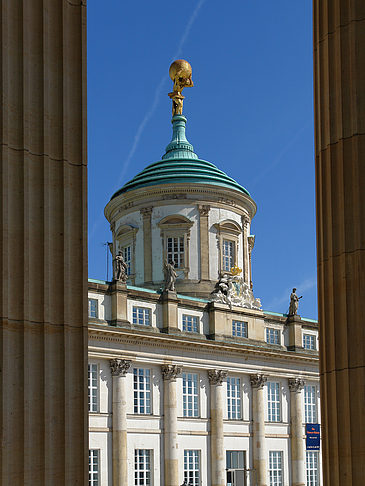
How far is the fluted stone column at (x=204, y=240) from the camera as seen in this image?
60.2 meters

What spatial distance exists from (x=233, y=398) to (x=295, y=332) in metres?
7.84

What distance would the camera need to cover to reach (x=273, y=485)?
55688 millimetres

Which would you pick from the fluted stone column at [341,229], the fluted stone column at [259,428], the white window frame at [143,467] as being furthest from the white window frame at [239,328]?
the fluted stone column at [341,229]

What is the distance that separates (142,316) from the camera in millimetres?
50688

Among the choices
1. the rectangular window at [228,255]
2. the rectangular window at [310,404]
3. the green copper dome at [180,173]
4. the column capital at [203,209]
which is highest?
the green copper dome at [180,173]

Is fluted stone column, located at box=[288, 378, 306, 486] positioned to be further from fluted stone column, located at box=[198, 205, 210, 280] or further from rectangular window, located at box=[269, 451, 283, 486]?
fluted stone column, located at box=[198, 205, 210, 280]

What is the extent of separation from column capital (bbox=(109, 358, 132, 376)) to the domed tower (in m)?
12.3

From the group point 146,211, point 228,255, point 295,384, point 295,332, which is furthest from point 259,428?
point 146,211

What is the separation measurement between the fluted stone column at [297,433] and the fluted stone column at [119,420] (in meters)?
15.4

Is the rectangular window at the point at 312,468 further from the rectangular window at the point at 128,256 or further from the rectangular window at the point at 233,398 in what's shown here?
the rectangular window at the point at 128,256

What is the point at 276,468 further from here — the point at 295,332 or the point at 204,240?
the point at 204,240

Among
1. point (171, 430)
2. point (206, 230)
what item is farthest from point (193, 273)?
point (171, 430)

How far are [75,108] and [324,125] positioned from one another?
3.93 meters

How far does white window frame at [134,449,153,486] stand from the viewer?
47.7 meters
